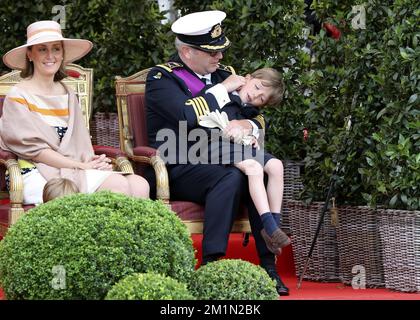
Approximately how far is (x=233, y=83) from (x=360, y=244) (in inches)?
49.4

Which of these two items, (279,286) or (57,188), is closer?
(57,188)

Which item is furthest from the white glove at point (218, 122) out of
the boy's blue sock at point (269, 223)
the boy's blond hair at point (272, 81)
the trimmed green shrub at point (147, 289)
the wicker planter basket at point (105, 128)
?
the wicker planter basket at point (105, 128)

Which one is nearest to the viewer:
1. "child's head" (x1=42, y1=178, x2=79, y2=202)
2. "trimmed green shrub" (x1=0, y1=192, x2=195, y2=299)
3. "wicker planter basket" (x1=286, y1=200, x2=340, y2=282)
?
"trimmed green shrub" (x1=0, y1=192, x2=195, y2=299)

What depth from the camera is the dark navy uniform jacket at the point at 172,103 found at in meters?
7.25

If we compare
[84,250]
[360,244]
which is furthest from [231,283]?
[360,244]

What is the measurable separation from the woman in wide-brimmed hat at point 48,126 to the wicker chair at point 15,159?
3.4 inches

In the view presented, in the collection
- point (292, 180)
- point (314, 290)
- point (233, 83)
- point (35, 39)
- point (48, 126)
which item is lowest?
point (314, 290)

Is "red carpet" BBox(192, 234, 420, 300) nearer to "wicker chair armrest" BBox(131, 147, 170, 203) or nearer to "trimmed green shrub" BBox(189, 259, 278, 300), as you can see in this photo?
"wicker chair armrest" BBox(131, 147, 170, 203)

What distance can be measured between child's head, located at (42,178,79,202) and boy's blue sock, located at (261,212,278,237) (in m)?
1.12

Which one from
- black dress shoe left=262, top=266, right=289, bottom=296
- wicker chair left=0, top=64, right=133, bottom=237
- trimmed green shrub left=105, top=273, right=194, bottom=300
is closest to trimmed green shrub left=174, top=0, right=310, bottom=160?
wicker chair left=0, top=64, right=133, bottom=237

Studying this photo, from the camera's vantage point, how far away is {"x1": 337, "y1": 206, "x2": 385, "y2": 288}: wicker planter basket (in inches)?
287

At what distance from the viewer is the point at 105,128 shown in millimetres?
10422

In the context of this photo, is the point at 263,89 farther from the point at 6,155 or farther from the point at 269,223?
the point at 6,155

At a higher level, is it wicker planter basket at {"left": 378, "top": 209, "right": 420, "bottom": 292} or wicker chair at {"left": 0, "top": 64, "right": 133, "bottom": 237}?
wicker chair at {"left": 0, "top": 64, "right": 133, "bottom": 237}
